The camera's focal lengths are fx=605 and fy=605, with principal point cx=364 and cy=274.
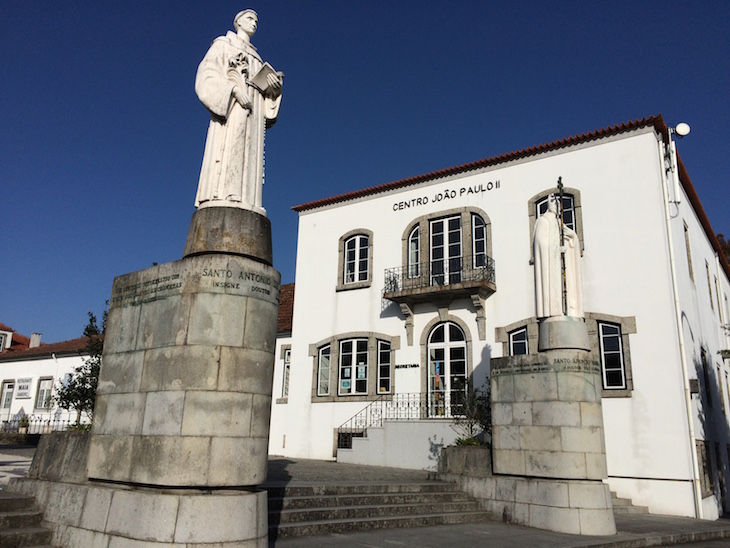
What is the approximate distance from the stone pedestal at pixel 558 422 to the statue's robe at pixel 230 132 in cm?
620

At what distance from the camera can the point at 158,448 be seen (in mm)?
5770

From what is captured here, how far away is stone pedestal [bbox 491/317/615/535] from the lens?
9789 millimetres

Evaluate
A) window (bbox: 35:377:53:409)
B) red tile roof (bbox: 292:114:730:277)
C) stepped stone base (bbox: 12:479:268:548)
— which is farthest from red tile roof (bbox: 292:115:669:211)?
window (bbox: 35:377:53:409)

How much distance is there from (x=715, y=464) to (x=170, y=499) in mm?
15193

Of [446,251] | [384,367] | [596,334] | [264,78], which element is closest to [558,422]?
[596,334]

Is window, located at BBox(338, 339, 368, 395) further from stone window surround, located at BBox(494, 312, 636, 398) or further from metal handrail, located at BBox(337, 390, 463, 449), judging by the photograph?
stone window surround, located at BBox(494, 312, 636, 398)

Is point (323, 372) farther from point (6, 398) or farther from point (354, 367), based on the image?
point (6, 398)

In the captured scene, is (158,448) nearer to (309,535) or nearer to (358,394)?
(309,535)

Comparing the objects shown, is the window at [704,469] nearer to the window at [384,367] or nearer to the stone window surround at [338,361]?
the stone window surround at [338,361]

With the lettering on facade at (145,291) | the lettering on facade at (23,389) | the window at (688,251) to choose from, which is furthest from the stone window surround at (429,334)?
the lettering on facade at (23,389)

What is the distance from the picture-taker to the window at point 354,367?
18969mm

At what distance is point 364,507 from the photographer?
30.6ft

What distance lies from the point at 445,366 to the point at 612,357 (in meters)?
4.64

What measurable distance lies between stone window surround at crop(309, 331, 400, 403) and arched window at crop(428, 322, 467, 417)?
120cm
